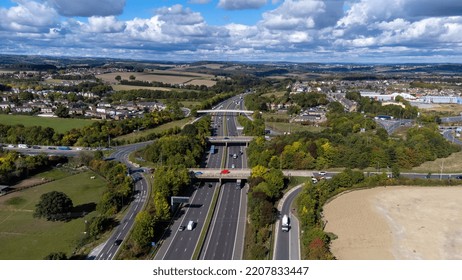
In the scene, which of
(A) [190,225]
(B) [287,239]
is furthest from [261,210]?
(A) [190,225]

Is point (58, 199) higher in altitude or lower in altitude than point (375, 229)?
higher

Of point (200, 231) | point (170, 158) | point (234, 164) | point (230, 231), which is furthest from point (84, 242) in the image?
point (234, 164)

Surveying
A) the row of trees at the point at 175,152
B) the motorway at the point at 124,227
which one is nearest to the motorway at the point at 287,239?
the motorway at the point at 124,227

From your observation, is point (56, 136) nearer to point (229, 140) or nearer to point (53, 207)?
point (229, 140)

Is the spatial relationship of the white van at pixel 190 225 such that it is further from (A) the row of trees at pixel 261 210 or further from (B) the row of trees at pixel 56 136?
(B) the row of trees at pixel 56 136

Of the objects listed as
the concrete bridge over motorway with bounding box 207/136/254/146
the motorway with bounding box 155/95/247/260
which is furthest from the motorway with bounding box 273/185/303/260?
the concrete bridge over motorway with bounding box 207/136/254/146

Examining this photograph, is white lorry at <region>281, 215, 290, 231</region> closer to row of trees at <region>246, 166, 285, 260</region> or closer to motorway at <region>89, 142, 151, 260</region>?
row of trees at <region>246, 166, 285, 260</region>

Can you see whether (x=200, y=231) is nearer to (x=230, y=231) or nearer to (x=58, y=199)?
(x=230, y=231)
